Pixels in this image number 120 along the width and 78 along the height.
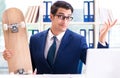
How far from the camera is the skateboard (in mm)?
2311

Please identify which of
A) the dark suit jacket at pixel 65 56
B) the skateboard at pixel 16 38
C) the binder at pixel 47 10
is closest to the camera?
the dark suit jacket at pixel 65 56

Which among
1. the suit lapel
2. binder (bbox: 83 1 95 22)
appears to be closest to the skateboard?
the suit lapel

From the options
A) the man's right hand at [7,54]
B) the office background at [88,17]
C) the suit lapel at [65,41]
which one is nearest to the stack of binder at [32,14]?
the office background at [88,17]

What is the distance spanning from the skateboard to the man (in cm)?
10

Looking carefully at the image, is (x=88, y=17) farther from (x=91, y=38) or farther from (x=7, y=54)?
(x=7, y=54)

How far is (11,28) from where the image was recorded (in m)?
2.44

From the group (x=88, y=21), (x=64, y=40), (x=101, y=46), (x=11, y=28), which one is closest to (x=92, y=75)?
(x=101, y=46)

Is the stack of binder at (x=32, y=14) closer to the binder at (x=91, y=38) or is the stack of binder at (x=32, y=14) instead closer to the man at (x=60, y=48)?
the binder at (x=91, y=38)

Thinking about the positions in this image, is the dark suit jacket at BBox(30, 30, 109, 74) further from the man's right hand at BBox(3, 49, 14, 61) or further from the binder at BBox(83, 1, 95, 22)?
the binder at BBox(83, 1, 95, 22)

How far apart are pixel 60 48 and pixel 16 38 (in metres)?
0.53

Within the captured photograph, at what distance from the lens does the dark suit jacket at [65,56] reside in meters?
2.12

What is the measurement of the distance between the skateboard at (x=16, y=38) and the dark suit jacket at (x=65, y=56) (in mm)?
155

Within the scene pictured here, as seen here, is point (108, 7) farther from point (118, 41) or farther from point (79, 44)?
point (79, 44)

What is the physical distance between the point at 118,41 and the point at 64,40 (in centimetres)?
153
